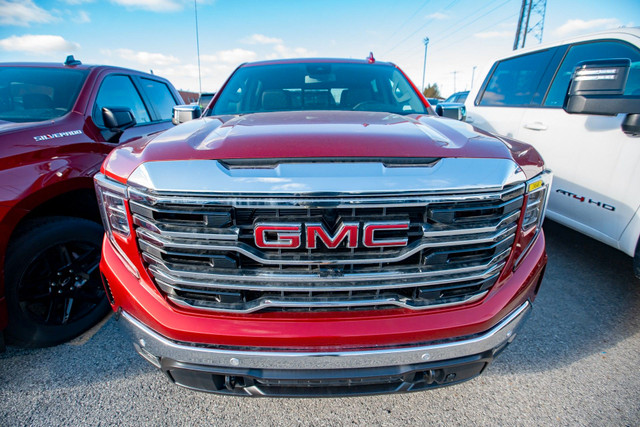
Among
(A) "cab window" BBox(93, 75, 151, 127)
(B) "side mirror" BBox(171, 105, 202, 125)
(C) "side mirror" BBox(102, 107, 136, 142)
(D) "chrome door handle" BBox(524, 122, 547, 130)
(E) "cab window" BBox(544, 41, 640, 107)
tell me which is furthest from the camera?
(D) "chrome door handle" BBox(524, 122, 547, 130)

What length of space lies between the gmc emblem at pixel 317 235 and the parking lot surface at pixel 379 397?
109 cm

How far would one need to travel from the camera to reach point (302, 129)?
1.55 m

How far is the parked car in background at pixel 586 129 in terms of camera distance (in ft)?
8.09

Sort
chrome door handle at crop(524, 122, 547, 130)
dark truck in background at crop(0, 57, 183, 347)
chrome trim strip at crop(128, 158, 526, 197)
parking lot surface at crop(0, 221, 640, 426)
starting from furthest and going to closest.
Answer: chrome door handle at crop(524, 122, 547, 130) < dark truck in background at crop(0, 57, 183, 347) < parking lot surface at crop(0, 221, 640, 426) < chrome trim strip at crop(128, 158, 526, 197)

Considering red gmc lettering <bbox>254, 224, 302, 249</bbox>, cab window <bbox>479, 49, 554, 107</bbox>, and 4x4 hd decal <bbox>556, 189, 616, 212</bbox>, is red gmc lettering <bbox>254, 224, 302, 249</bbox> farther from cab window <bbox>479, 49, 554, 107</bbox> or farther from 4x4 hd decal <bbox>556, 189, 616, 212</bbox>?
cab window <bbox>479, 49, 554, 107</bbox>

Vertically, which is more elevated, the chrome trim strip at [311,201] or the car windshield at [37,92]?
the car windshield at [37,92]

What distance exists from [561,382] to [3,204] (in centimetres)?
344

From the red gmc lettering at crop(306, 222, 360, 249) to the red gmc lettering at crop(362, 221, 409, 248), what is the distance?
0.04 meters

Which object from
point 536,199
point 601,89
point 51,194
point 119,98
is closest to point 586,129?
point 601,89

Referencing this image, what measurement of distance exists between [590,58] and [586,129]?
0.94 meters

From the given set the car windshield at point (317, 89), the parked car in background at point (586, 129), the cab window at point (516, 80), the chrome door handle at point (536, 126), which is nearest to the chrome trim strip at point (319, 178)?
the car windshield at point (317, 89)

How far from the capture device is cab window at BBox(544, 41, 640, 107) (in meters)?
2.79

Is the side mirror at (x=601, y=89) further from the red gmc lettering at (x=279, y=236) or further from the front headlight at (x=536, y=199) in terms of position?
the red gmc lettering at (x=279, y=236)

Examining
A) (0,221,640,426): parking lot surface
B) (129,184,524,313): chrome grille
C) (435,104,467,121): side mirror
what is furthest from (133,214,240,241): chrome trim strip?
(435,104,467,121): side mirror
